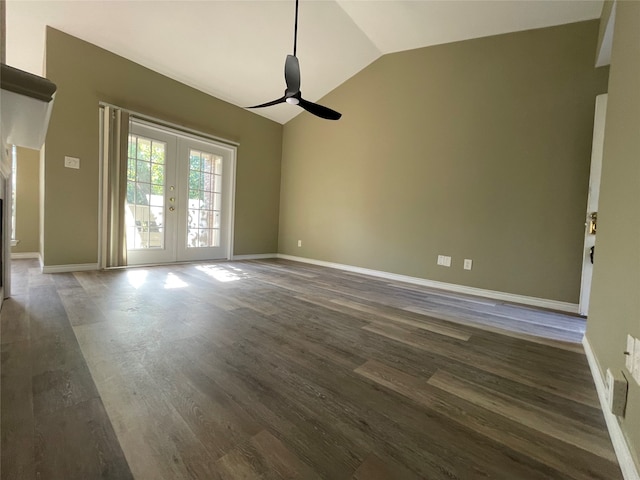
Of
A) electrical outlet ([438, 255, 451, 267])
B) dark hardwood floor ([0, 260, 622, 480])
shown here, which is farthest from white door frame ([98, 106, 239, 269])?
electrical outlet ([438, 255, 451, 267])

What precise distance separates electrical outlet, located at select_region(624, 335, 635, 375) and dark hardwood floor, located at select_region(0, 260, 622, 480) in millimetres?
294

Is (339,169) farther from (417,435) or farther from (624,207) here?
(417,435)

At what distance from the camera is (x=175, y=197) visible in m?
4.00

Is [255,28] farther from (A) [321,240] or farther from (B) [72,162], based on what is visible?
(A) [321,240]

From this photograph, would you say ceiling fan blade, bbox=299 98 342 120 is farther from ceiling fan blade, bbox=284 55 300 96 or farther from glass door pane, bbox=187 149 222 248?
glass door pane, bbox=187 149 222 248

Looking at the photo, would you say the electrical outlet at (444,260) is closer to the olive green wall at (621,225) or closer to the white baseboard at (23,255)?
the olive green wall at (621,225)

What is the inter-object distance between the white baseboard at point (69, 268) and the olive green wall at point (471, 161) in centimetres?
323

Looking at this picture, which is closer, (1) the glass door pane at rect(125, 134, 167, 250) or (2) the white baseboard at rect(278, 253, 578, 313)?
(2) the white baseboard at rect(278, 253, 578, 313)

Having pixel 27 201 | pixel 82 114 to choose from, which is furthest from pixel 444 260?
pixel 27 201

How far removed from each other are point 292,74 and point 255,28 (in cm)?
141

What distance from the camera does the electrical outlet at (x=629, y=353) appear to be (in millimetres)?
889

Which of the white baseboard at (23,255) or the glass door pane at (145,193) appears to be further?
the white baseboard at (23,255)

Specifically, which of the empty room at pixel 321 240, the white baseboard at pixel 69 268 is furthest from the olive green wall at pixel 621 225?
the white baseboard at pixel 69 268

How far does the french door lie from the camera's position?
12.0 feet
